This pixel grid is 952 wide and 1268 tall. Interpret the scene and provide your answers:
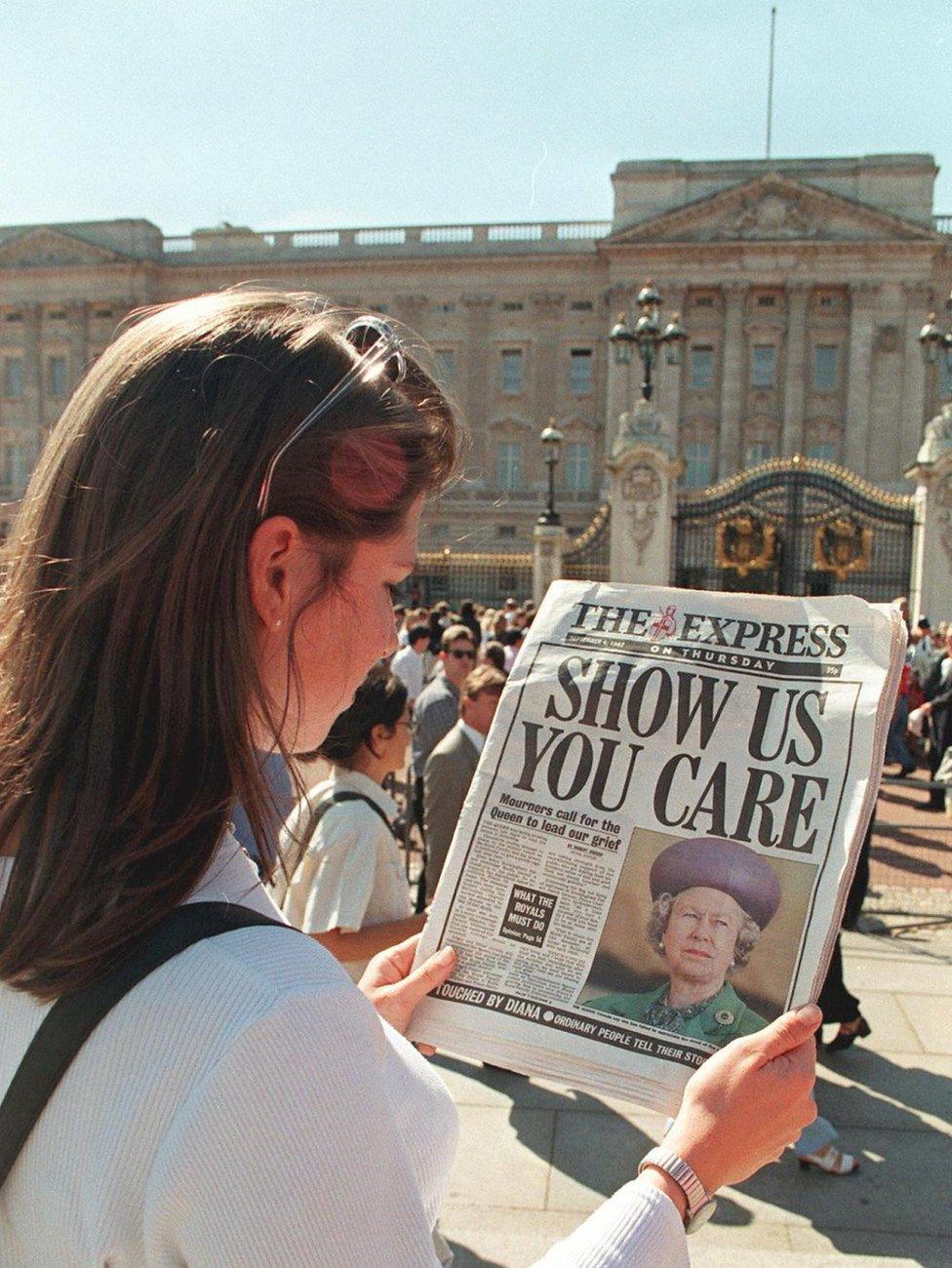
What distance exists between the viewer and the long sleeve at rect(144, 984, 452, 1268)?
0.74 m

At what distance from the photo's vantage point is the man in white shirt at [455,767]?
14.2 feet

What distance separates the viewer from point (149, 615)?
2.96ft

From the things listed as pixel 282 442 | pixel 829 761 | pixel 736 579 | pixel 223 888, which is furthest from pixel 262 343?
pixel 736 579

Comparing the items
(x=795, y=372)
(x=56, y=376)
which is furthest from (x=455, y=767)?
(x=56, y=376)

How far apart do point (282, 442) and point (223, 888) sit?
39 centimetres

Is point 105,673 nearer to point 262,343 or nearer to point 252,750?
point 252,750

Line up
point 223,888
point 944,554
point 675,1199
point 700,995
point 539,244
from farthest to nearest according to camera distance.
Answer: point 539,244
point 944,554
point 700,995
point 675,1199
point 223,888

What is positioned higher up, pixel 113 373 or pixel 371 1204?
pixel 113 373

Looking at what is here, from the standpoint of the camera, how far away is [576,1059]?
4.43 feet

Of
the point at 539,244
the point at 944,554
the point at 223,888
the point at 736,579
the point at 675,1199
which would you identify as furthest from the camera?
the point at 539,244

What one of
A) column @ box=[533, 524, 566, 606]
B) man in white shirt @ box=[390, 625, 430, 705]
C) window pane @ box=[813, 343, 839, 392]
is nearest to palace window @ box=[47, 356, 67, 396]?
window pane @ box=[813, 343, 839, 392]

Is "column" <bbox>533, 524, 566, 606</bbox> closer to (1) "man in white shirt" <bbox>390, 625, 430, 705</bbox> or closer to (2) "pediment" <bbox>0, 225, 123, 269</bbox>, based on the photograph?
(1) "man in white shirt" <bbox>390, 625, 430, 705</bbox>

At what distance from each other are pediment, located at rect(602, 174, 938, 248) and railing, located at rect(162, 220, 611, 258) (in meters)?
2.98

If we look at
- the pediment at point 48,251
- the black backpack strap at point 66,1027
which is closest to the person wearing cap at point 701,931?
the black backpack strap at point 66,1027
